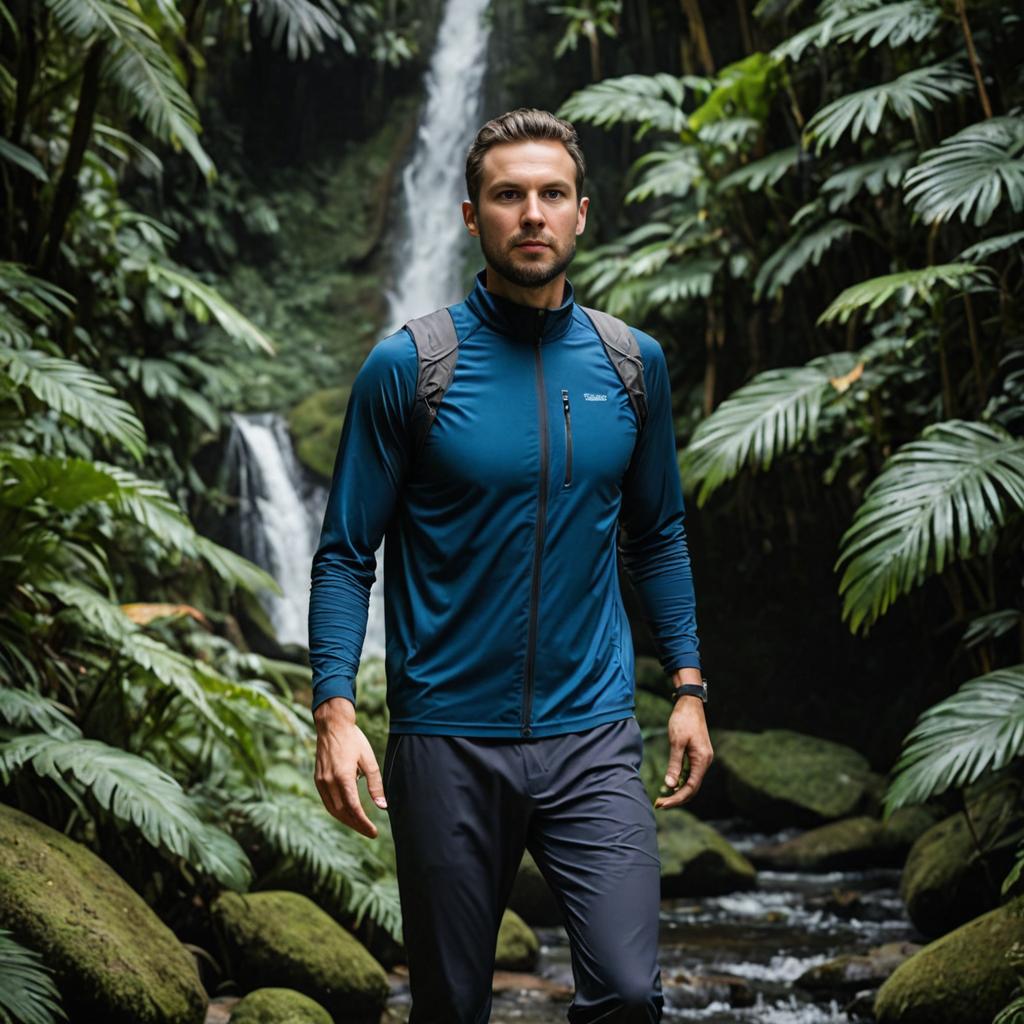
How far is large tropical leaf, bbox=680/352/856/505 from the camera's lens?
562cm

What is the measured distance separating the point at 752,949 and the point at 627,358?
418cm

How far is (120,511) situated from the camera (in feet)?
15.8

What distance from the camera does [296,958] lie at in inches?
180

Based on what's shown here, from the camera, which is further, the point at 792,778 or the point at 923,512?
the point at 792,778

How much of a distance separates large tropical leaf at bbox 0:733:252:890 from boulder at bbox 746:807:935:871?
14.8 feet

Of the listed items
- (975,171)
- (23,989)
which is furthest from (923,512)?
(23,989)

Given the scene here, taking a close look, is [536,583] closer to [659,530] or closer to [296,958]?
[659,530]

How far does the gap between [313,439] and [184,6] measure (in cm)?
479

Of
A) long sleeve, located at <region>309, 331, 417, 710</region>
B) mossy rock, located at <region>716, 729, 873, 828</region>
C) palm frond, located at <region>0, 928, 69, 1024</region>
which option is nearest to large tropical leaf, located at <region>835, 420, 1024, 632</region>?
long sleeve, located at <region>309, 331, 417, 710</region>

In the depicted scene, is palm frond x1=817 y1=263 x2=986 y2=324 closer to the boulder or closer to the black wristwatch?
the black wristwatch

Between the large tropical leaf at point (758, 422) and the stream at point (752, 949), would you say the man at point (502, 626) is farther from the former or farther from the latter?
the large tropical leaf at point (758, 422)

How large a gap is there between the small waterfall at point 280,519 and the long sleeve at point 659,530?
25.4 ft

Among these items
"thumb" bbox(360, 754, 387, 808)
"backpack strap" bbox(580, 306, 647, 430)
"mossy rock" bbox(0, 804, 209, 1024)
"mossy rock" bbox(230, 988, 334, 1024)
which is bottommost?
"mossy rock" bbox(230, 988, 334, 1024)

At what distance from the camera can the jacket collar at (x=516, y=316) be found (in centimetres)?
238
